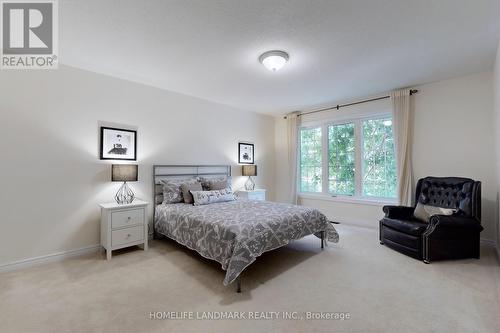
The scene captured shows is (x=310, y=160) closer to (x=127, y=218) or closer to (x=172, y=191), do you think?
(x=172, y=191)

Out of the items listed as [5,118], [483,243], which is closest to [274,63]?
[5,118]

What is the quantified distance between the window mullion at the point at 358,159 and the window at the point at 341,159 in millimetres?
83

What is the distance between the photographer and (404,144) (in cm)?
406

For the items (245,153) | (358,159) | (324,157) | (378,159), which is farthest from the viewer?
(245,153)

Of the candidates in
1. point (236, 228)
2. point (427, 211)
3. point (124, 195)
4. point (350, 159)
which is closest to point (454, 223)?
point (427, 211)

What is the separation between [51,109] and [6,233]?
1.63 metres

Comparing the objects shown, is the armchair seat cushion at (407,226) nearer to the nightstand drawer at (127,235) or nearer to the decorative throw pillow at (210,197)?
the decorative throw pillow at (210,197)

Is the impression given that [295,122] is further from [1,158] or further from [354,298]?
[1,158]

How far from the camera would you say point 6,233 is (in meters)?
2.68

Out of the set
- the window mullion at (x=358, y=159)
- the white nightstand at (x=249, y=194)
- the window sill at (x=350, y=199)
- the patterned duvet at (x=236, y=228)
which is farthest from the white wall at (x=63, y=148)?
the window mullion at (x=358, y=159)

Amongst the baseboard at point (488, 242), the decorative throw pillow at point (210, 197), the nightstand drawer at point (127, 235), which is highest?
the decorative throw pillow at point (210, 197)

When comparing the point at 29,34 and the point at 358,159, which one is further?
the point at 358,159

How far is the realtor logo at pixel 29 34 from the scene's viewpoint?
6.80 feet

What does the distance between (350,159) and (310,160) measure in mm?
1004
